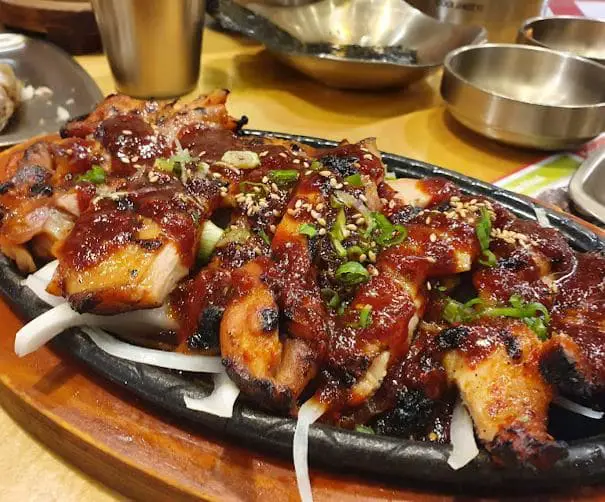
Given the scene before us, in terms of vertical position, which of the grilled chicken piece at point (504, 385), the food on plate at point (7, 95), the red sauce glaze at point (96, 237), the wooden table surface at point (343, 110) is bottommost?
the wooden table surface at point (343, 110)

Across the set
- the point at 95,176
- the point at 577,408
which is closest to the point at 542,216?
the point at 577,408

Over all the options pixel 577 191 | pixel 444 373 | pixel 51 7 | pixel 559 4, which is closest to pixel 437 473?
pixel 444 373

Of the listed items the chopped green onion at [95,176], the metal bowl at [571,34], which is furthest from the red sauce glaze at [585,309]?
the metal bowl at [571,34]

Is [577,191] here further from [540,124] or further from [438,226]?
[438,226]

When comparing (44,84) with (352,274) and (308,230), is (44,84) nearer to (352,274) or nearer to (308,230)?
(308,230)

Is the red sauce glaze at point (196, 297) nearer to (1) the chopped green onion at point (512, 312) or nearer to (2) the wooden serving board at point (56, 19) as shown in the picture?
(1) the chopped green onion at point (512, 312)

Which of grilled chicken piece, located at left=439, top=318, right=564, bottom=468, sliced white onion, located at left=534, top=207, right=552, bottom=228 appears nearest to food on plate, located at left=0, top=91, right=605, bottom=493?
grilled chicken piece, located at left=439, top=318, right=564, bottom=468

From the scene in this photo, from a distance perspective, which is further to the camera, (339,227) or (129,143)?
(129,143)
